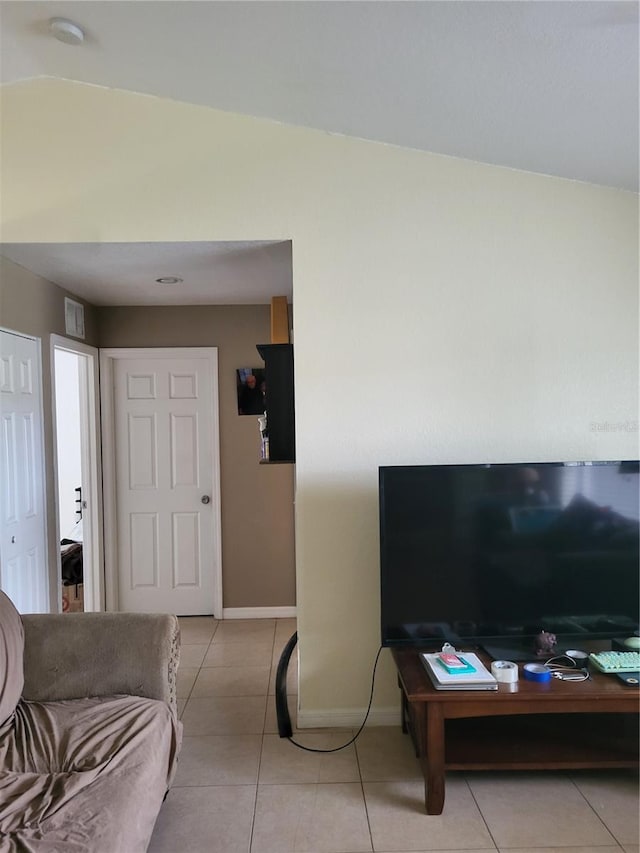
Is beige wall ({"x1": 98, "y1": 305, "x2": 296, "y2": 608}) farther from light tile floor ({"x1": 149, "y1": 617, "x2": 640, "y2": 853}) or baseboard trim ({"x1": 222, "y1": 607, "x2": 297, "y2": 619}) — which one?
light tile floor ({"x1": 149, "y1": 617, "x2": 640, "y2": 853})

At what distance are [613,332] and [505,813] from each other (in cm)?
198

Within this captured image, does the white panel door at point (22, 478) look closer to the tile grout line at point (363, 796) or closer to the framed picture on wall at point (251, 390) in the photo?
the framed picture on wall at point (251, 390)

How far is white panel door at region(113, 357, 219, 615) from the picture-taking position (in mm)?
4297

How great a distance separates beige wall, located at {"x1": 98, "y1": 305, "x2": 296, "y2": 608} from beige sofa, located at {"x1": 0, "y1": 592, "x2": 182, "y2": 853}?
78.8 inches

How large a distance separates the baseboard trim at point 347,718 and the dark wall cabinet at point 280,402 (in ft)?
3.82

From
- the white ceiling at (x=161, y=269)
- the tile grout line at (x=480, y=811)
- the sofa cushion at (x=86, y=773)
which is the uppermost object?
the white ceiling at (x=161, y=269)

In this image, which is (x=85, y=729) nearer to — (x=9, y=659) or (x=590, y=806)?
(x=9, y=659)

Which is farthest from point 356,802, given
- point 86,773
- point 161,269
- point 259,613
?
point 161,269

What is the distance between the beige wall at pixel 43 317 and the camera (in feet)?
9.40

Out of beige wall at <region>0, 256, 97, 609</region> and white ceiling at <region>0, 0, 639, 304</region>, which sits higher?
white ceiling at <region>0, 0, 639, 304</region>

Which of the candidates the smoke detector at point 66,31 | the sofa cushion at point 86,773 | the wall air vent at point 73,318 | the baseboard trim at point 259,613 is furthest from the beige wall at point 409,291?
the baseboard trim at point 259,613

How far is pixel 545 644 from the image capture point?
234 centimetres

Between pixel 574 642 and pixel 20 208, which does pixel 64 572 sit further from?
pixel 574 642

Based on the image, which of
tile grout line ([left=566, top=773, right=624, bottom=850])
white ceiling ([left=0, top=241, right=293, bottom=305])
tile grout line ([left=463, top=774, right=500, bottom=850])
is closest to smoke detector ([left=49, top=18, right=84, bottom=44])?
white ceiling ([left=0, top=241, right=293, bottom=305])
